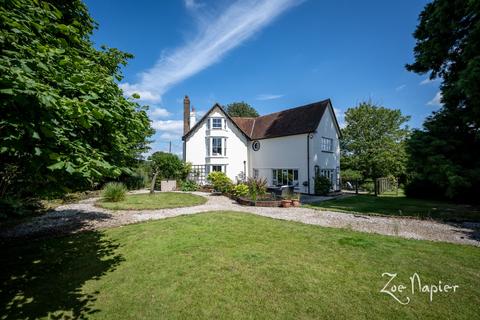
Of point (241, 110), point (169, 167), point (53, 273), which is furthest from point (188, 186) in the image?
point (241, 110)

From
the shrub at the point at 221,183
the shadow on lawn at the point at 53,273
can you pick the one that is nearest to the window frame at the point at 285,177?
the shrub at the point at 221,183

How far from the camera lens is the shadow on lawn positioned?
4.07 metres

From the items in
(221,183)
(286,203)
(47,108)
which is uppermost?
(47,108)

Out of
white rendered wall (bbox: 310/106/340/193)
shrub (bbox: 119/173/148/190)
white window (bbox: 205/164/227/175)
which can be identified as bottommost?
shrub (bbox: 119/173/148/190)

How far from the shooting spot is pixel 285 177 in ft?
81.9

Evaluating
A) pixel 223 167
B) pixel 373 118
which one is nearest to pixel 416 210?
pixel 223 167

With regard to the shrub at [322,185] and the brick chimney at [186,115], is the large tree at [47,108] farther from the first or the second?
the brick chimney at [186,115]

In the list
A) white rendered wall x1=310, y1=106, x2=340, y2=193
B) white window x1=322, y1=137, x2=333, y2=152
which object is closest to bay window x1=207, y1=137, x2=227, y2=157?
white rendered wall x1=310, y1=106, x2=340, y2=193

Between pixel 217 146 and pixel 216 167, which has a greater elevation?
pixel 217 146

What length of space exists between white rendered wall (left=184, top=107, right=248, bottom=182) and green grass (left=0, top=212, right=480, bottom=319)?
1952 cm

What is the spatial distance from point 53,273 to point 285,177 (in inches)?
860

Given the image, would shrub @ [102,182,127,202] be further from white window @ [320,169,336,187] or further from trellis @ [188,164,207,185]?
white window @ [320,169,336,187]

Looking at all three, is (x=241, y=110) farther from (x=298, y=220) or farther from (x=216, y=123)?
(x=298, y=220)

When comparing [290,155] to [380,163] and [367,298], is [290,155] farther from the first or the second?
[367,298]
